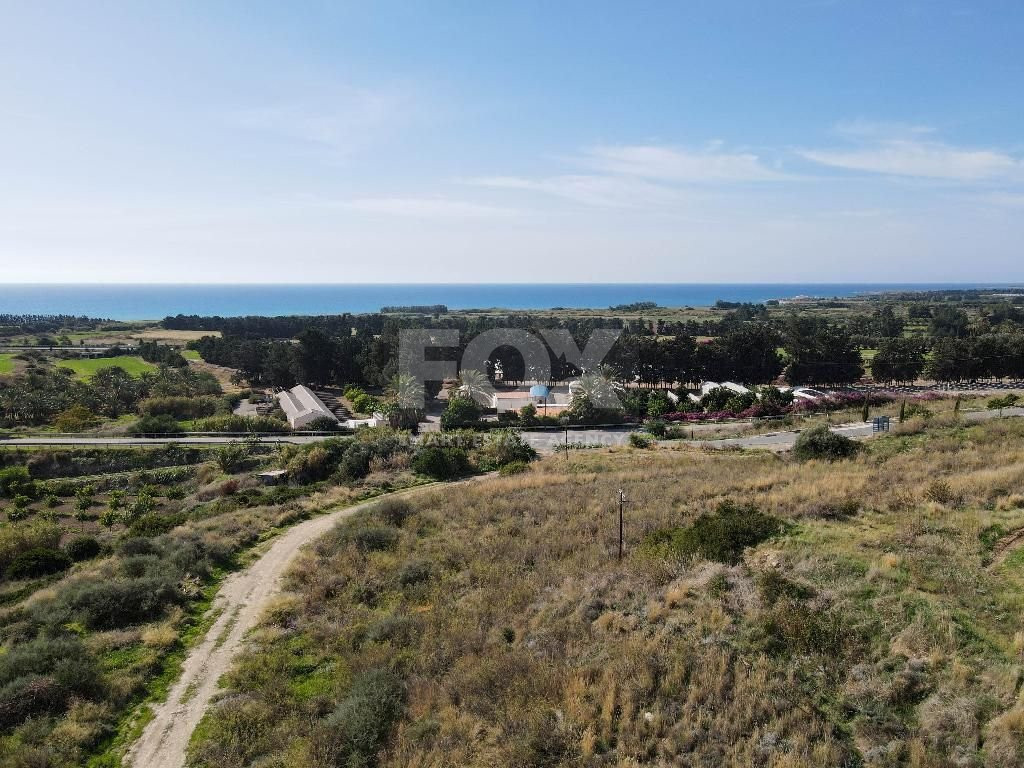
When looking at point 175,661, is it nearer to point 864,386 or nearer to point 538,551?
point 538,551

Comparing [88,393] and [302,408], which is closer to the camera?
[302,408]

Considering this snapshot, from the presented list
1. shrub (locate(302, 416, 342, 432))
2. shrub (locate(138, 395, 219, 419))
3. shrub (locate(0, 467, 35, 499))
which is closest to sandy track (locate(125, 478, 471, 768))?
shrub (locate(0, 467, 35, 499))

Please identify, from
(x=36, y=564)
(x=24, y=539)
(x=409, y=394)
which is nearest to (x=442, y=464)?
(x=36, y=564)

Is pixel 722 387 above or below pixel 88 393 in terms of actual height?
below

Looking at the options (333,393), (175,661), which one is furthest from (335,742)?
Result: (333,393)

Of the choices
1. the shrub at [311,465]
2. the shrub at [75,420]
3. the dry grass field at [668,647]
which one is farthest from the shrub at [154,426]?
the dry grass field at [668,647]

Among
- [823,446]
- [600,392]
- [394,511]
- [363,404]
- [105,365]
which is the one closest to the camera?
[394,511]

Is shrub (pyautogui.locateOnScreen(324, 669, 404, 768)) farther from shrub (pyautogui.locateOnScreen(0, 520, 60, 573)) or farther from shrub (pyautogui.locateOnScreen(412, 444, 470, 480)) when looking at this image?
shrub (pyautogui.locateOnScreen(412, 444, 470, 480))

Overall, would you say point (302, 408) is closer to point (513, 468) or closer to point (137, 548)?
point (513, 468)
